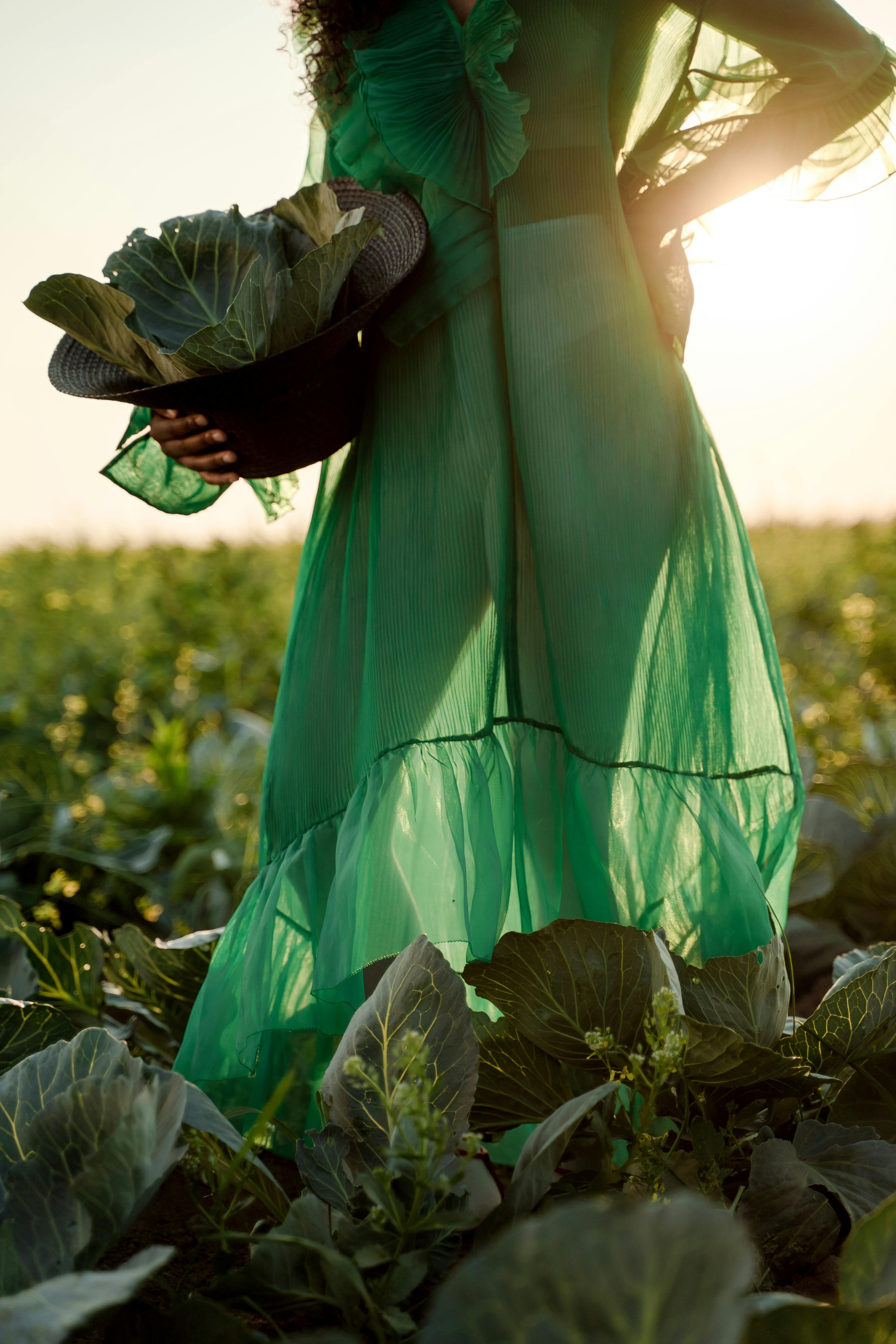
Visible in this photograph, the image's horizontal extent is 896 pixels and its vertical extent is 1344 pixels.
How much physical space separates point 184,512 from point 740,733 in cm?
87

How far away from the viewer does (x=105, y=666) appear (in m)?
3.47

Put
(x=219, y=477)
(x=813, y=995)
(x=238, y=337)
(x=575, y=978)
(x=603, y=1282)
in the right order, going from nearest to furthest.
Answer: (x=603, y=1282), (x=575, y=978), (x=238, y=337), (x=219, y=477), (x=813, y=995)

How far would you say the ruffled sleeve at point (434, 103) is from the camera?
3.68ft

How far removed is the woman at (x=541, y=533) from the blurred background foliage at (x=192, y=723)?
0.45 m

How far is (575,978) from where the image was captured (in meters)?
0.82

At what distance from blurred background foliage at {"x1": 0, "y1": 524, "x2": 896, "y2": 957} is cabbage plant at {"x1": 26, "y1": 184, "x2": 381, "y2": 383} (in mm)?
813

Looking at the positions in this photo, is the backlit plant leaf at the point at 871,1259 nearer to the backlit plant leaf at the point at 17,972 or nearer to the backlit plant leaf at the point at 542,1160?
the backlit plant leaf at the point at 542,1160

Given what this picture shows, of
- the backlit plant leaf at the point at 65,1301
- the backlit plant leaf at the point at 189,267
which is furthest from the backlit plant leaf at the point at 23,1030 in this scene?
the backlit plant leaf at the point at 189,267

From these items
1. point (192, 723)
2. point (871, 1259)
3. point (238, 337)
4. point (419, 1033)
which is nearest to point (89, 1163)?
point (419, 1033)

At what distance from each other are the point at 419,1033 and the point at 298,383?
0.72 metres

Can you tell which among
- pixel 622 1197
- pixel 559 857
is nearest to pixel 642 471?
pixel 559 857

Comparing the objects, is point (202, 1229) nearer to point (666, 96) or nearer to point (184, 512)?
point (184, 512)

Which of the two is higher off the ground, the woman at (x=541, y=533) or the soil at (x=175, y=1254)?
the woman at (x=541, y=533)

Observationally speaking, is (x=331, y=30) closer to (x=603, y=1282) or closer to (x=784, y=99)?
(x=784, y=99)
